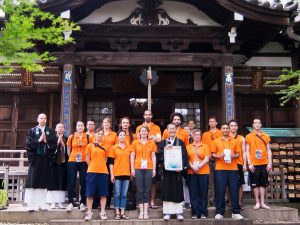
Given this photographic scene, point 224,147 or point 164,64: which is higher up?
point 164,64

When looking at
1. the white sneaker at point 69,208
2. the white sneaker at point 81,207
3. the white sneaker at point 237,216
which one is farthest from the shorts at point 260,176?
the white sneaker at point 69,208

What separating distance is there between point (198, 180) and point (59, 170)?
289 cm

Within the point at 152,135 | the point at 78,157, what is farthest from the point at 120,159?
the point at 152,135

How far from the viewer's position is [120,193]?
651cm

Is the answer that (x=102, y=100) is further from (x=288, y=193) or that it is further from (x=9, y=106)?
(x=288, y=193)

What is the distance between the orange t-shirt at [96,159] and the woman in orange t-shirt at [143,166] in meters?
0.54

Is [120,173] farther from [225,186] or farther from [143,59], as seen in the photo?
[143,59]

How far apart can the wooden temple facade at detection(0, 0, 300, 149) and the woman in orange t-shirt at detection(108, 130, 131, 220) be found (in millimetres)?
2684

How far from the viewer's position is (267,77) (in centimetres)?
1145

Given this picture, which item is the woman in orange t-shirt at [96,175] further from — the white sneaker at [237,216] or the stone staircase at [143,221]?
the white sneaker at [237,216]

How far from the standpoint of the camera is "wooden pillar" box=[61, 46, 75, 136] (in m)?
8.91

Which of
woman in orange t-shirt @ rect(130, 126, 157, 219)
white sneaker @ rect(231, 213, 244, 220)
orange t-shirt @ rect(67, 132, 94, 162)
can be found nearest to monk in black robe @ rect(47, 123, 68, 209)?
orange t-shirt @ rect(67, 132, 94, 162)

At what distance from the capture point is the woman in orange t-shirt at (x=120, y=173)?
650cm

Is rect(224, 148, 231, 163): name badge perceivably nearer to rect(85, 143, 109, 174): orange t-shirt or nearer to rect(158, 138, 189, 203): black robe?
rect(158, 138, 189, 203): black robe
